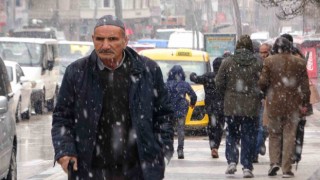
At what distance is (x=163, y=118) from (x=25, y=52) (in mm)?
23899

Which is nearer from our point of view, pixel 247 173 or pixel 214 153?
pixel 247 173

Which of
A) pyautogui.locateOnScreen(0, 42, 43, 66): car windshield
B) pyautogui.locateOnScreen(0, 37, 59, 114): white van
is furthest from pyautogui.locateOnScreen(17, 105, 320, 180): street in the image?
pyautogui.locateOnScreen(0, 42, 43, 66): car windshield

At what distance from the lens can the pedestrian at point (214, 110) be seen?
51.4 feet

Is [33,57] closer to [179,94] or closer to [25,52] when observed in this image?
[25,52]

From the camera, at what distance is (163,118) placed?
259 inches

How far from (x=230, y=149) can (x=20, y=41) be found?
17.5 metres

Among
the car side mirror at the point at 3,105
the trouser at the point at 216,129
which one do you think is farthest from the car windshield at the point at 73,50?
the car side mirror at the point at 3,105

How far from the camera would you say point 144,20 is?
330 ft

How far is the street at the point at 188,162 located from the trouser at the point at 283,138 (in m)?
0.24

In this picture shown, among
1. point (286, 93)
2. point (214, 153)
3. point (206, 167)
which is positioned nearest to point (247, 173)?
point (286, 93)

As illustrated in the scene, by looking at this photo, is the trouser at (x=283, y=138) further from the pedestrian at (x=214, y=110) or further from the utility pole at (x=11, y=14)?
the utility pole at (x=11, y=14)

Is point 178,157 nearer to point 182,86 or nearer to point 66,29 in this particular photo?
point 182,86

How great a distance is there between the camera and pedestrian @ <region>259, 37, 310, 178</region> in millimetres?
12414

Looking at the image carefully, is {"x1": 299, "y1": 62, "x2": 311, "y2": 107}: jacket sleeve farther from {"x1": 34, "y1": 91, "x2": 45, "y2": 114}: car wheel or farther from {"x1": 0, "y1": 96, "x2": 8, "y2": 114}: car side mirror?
{"x1": 34, "y1": 91, "x2": 45, "y2": 114}: car wheel
